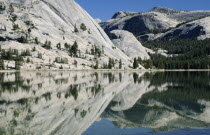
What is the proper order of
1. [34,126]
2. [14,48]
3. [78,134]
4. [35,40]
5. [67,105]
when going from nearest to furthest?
[78,134] < [34,126] < [67,105] < [14,48] < [35,40]

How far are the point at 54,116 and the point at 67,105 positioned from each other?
6.32m

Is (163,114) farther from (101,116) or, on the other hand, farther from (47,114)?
(47,114)

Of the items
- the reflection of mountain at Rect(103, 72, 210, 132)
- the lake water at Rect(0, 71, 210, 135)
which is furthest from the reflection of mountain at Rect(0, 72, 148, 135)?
the reflection of mountain at Rect(103, 72, 210, 132)

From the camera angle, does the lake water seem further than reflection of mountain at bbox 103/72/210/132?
No

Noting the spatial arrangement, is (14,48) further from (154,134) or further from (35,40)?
(154,134)

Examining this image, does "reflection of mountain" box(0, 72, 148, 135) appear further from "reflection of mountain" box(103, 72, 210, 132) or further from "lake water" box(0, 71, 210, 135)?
"reflection of mountain" box(103, 72, 210, 132)

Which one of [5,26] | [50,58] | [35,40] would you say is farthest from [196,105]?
[5,26]

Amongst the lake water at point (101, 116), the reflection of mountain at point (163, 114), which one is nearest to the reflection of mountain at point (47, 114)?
the lake water at point (101, 116)

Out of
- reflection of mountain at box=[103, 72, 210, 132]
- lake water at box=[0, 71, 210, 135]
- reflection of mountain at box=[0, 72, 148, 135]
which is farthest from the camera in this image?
reflection of mountain at box=[103, 72, 210, 132]

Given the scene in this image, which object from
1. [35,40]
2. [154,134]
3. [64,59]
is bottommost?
[154,134]

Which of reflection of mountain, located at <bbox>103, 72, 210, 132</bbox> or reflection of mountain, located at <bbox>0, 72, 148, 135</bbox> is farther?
reflection of mountain, located at <bbox>103, 72, 210, 132</bbox>

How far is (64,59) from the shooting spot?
185000 mm

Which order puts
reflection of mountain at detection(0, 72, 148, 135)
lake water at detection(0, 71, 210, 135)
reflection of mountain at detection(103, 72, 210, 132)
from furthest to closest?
1. reflection of mountain at detection(103, 72, 210, 132)
2. reflection of mountain at detection(0, 72, 148, 135)
3. lake water at detection(0, 71, 210, 135)

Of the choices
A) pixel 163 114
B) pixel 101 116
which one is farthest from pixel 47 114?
pixel 163 114
